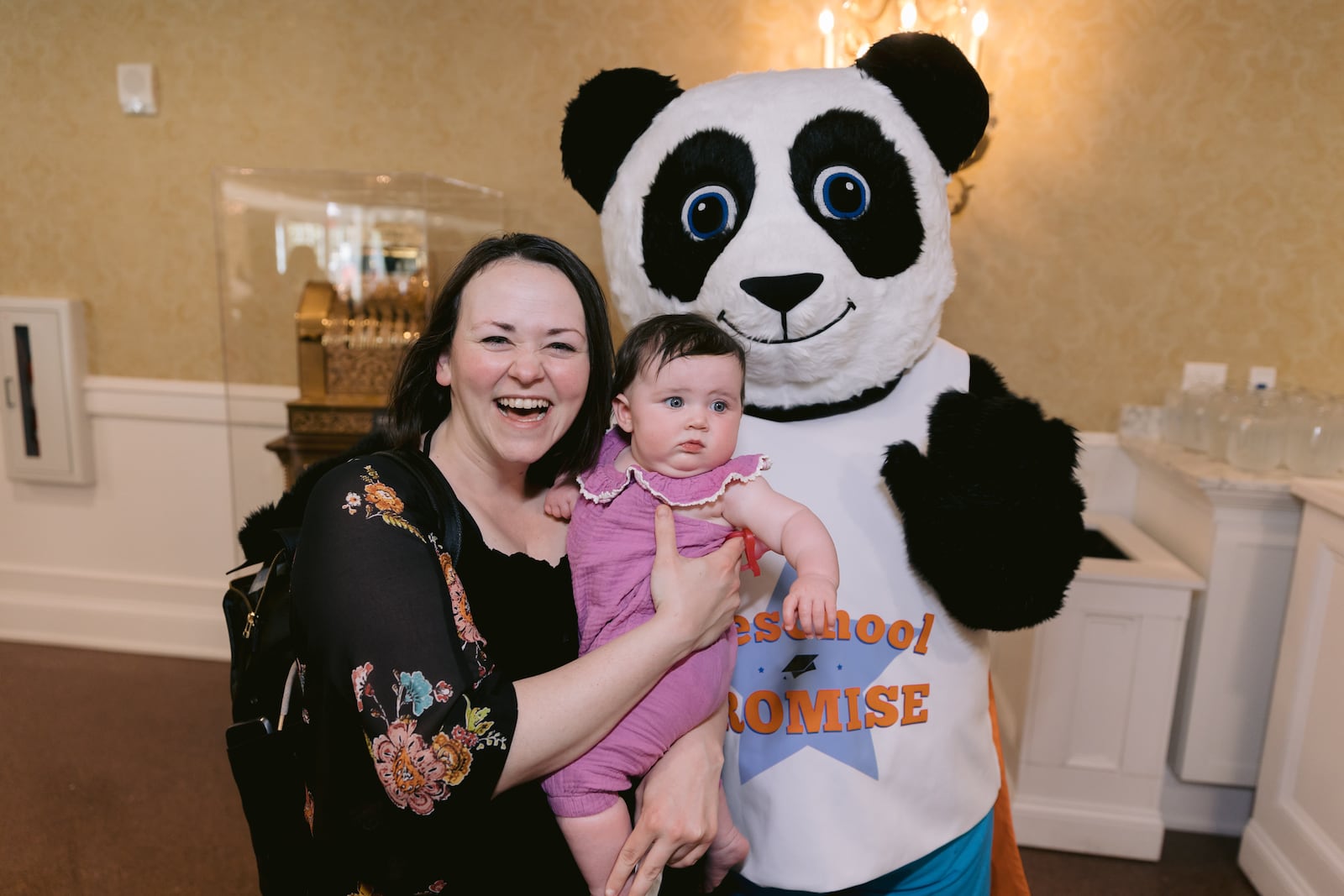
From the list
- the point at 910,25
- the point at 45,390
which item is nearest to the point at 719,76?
the point at 910,25

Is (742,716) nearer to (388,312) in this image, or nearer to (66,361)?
(388,312)

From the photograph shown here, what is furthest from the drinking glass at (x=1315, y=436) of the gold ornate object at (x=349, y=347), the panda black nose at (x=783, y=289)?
the gold ornate object at (x=349, y=347)

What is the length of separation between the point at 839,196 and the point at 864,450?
15.5 inches

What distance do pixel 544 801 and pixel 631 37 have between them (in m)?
2.39

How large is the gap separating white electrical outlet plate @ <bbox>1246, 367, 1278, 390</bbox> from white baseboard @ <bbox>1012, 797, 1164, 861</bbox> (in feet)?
4.18

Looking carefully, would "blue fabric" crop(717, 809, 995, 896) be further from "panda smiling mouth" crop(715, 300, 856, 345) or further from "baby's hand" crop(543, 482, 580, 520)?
"panda smiling mouth" crop(715, 300, 856, 345)

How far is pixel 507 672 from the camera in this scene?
1100mm

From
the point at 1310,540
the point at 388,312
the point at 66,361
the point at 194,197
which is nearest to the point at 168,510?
the point at 66,361

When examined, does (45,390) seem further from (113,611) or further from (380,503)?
(380,503)

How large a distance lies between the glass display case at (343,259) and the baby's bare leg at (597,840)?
186 centimetres

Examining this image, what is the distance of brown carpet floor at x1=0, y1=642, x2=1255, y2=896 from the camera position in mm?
2098

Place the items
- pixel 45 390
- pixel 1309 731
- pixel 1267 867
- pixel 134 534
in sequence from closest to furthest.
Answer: pixel 1309 731, pixel 1267 867, pixel 45 390, pixel 134 534

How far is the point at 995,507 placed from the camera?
1243mm

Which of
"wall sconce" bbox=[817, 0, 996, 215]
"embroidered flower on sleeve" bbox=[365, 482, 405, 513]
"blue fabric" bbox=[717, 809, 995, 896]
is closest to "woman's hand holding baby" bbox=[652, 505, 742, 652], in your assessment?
"embroidered flower on sleeve" bbox=[365, 482, 405, 513]
